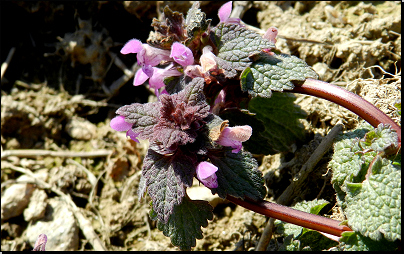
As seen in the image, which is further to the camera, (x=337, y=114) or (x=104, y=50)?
(x=104, y=50)

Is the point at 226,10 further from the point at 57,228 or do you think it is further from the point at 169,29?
the point at 57,228

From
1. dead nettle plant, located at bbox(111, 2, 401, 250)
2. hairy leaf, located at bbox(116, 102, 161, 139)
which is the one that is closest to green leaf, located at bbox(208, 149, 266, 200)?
dead nettle plant, located at bbox(111, 2, 401, 250)

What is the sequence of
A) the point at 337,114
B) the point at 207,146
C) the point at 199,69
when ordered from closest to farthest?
the point at 207,146 → the point at 199,69 → the point at 337,114

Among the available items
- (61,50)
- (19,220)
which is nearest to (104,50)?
(61,50)

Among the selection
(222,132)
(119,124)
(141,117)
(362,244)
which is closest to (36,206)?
(119,124)

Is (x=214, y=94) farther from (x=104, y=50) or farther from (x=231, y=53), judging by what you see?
(x=104, y=50)

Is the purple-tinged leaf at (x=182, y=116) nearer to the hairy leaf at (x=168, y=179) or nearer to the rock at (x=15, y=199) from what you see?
the hairy leaf at (x=168, y=179)

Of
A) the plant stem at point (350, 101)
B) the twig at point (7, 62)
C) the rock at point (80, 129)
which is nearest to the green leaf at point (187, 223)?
the plant stem at point (350, 101)
